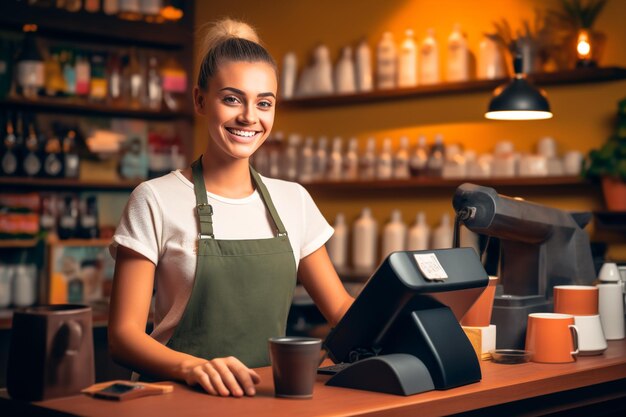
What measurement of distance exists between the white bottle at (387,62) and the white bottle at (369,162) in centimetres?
31

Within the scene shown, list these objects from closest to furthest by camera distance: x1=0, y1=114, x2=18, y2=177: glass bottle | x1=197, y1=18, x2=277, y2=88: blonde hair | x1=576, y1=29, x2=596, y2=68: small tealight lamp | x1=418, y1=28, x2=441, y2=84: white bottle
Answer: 1. x1=197, y1=18, x2=277, y2=88: blonde hair
2. x1=576, y1=29, x2=596, y2=68: small tealight lamp
3. x1=418, y1=28, x2=441, y2=84: white bottle
4. x1=0, y1=114, x2=18, y2=177: glass bottle

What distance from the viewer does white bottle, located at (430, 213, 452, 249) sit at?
15.0ft

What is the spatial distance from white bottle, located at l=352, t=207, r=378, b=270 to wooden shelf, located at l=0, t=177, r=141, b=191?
4.51 ft

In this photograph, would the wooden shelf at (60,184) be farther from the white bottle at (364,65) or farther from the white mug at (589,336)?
the white mug at (589,336)

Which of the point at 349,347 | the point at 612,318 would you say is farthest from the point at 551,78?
the point at 349,347

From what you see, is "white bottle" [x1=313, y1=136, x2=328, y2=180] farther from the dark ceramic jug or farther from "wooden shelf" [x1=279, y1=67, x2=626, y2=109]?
the dark ceramic jug

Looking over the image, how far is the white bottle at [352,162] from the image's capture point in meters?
4.97

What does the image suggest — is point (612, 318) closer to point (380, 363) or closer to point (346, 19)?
point (380, 363)

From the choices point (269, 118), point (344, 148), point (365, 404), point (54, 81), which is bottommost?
point (365, 404)

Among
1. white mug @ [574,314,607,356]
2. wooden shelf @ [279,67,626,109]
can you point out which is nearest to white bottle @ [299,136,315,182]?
wooden shelf @ [279,67,626,109]

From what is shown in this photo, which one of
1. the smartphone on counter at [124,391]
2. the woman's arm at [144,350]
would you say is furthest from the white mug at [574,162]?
the smartphone on counter at [124,391]

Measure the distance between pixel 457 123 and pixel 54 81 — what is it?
222 centimetres

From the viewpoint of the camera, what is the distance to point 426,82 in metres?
4.66

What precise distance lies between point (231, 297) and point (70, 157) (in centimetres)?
343
